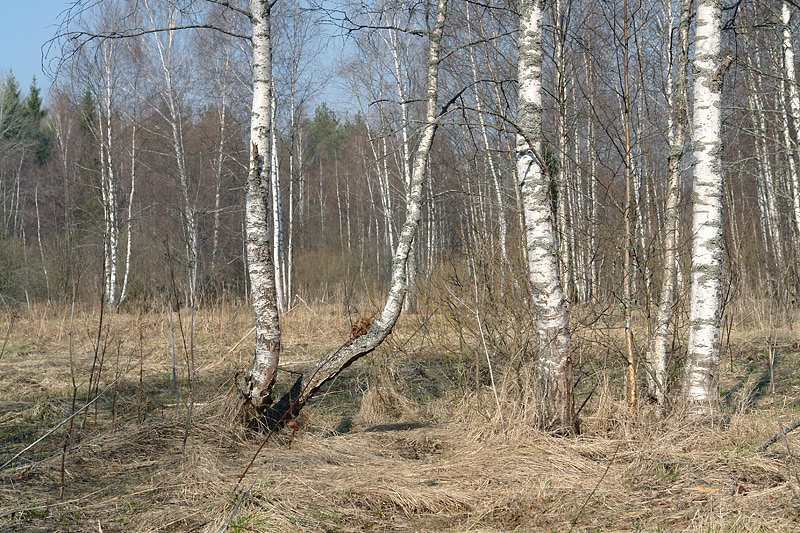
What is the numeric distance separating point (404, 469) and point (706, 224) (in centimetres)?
278

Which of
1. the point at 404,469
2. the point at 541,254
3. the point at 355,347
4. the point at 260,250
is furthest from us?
the point at 355,347

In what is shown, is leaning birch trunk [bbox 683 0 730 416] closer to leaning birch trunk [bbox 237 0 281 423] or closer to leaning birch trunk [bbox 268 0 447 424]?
leaning birch trunk [bbox 268 0 447 424]

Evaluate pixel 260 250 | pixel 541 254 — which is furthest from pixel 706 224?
pixel 260 250

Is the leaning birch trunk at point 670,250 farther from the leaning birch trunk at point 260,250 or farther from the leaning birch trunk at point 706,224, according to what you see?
the leaning birch trunk at point 260,250

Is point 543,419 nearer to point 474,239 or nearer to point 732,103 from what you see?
point 474,239

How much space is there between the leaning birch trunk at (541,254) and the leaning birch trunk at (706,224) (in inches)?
37.6

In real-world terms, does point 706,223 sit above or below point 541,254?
above

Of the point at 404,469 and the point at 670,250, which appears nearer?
the point at 404,469

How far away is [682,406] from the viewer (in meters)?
4.42

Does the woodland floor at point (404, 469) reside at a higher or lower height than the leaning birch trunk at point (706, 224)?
lower

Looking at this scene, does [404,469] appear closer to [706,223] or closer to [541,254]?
[541,254]

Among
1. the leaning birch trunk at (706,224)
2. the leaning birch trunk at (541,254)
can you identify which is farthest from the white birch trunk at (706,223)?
the leaning birch trunk at (541,254)

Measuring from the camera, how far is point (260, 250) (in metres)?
4.79

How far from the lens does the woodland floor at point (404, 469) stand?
3203mm
